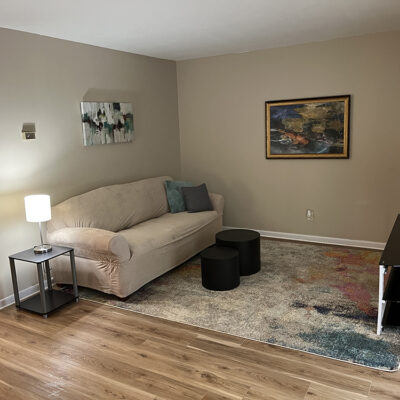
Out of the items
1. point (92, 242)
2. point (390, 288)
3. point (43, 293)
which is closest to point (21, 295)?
point (43, 293)

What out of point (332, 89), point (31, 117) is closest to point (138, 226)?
point (31, 117)

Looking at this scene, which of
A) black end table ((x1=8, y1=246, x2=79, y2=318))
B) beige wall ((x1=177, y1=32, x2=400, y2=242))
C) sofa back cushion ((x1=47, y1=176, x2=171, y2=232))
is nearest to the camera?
black end table ((x1=8, y1=246, x2=79, y2=318))

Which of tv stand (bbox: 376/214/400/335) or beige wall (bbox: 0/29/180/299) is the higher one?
beige wall (bbox: 0/29/180/299)

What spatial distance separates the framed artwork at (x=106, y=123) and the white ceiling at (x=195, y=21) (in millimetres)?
665

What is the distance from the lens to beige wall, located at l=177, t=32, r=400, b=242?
15.0 feet

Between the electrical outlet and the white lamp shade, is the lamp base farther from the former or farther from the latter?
the electrical outlet

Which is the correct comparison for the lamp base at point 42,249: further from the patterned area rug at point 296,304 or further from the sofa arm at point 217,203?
the sofa arm at point 217,203

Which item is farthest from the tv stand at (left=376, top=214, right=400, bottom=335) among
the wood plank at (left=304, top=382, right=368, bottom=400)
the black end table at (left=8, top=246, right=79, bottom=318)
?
the black end table at (left=8, top=246, right=79, bottom=318)

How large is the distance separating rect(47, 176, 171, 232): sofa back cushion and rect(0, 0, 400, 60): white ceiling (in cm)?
159

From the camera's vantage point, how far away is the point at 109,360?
2773 millimetres

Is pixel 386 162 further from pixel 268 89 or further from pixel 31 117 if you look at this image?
pixel 31 117

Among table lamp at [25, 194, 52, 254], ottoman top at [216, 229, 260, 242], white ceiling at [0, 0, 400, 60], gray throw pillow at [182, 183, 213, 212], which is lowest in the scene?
ottoman top at [216, 229, 260, 242]

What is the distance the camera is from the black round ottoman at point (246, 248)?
4094 mm

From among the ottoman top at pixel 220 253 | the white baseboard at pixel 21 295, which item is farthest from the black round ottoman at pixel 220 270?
the white baseboard at pixel 21 295
